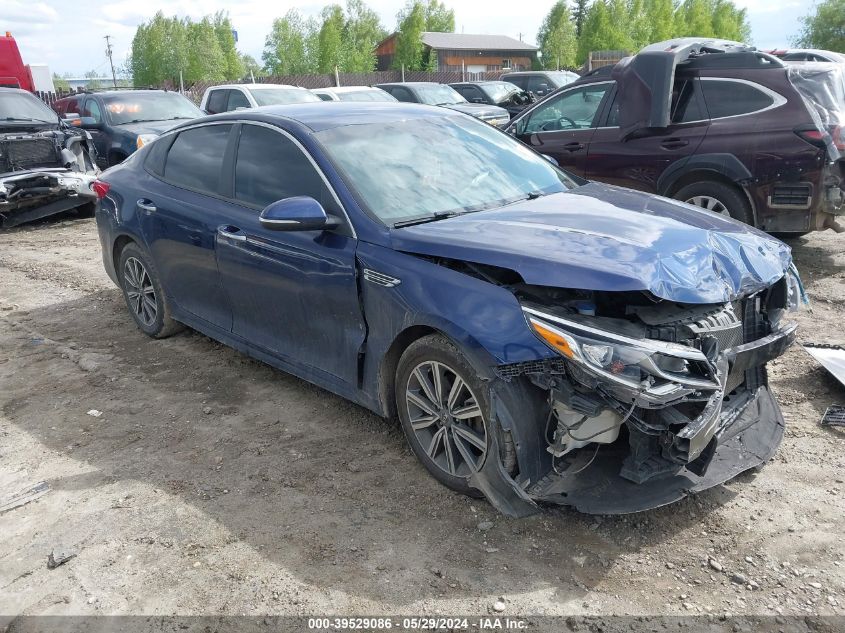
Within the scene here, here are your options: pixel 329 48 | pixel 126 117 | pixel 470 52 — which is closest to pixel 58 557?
pixel 126 117

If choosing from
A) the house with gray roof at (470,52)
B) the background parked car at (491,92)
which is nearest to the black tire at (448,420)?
the background parked car at (491,92)

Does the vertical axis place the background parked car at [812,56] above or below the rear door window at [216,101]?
above

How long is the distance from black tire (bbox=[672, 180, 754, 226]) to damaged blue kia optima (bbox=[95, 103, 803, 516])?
3.17 m

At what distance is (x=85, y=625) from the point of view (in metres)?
2.76

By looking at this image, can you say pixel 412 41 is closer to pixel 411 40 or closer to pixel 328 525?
pixel 411 40

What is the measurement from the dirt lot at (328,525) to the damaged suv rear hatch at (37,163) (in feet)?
21.5

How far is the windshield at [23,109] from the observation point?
35.4ft

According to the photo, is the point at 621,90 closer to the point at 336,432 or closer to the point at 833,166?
the point at 833,166

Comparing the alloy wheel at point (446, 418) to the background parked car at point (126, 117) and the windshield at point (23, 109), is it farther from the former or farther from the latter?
the background parked car at point (126, 117)

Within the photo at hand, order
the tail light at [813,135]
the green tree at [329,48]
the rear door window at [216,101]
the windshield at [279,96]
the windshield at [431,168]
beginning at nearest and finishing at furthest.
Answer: the windshield at [431,168], the tail light at [813,135], the windshield at [279,96], the rear door window at [216,101], the green tree at [329,48]

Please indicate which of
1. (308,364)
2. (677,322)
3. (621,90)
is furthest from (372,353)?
(621,90)

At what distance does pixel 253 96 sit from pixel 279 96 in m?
0.48

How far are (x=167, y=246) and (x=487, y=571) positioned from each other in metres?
3.38

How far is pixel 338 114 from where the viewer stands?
4.35 m
